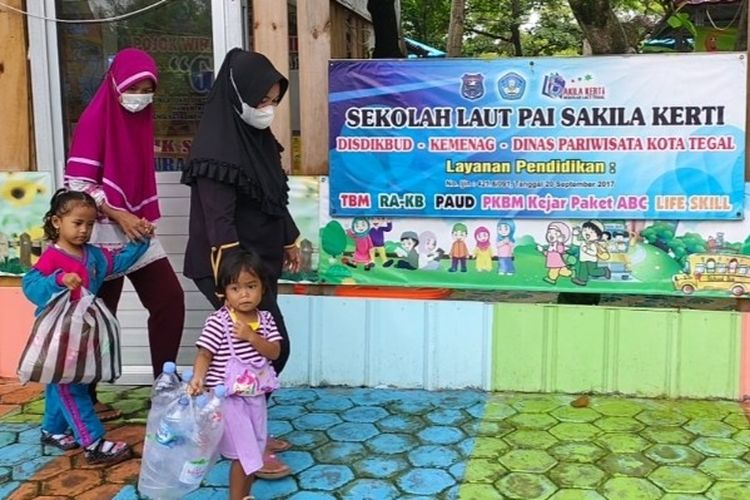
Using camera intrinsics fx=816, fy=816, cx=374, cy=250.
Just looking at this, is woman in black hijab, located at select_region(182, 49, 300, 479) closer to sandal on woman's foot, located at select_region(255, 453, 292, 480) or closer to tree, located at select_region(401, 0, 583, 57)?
sandal on woman's foot, located at select_region(255, 453, 292, 480)

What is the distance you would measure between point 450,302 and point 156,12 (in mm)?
2204

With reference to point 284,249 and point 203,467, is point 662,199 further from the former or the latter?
point 203,467

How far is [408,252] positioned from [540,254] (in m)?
0.67

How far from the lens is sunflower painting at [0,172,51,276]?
14.6 ft

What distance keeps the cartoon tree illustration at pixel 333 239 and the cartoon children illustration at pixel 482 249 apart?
2.27ft

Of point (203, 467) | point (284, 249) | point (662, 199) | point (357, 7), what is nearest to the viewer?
point (203, 467)

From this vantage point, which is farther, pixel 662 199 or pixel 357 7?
pixel 357 7

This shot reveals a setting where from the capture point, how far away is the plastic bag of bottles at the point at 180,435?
8.95 feet

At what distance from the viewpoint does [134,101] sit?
3500mm

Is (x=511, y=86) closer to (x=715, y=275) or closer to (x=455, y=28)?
(x=715, y=275)

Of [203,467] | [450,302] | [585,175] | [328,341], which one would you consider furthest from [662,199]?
[203,467]

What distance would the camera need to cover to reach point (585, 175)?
13.0 ft

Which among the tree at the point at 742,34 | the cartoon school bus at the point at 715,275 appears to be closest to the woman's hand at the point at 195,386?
the cartoon school bus at the point at 715,275

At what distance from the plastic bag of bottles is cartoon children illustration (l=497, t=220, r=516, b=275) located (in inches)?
72.5
